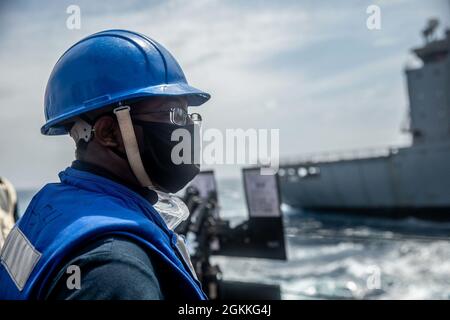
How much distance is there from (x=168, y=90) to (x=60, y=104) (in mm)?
432

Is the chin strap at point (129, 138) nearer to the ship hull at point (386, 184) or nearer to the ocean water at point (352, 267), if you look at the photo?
the ocean water at point (352, 267)

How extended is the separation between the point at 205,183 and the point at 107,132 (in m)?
4.68

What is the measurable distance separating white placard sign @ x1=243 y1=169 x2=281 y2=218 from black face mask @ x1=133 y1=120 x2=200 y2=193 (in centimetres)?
362

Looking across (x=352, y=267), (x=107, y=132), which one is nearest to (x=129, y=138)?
(x=107, y=132)

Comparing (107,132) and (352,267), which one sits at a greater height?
(107,132)

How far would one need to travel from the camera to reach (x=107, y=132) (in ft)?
4.79

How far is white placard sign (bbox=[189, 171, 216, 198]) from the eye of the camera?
6.02 m

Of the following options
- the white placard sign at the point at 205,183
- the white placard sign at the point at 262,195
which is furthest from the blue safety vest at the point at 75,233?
the white placard sign at the point at 205,183

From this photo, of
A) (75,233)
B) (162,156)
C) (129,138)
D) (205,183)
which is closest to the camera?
(75,233)

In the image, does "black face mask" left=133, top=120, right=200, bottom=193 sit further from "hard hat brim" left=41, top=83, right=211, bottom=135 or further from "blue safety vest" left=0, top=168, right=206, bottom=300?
"blue safety vest" left=0, top=168, right=206, bottom=300

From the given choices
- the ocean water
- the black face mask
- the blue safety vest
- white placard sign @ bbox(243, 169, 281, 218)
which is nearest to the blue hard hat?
Result: the black face mask

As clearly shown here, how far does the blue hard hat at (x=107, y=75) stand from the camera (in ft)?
4.77

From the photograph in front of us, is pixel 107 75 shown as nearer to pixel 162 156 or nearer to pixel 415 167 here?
pixel 162 156
